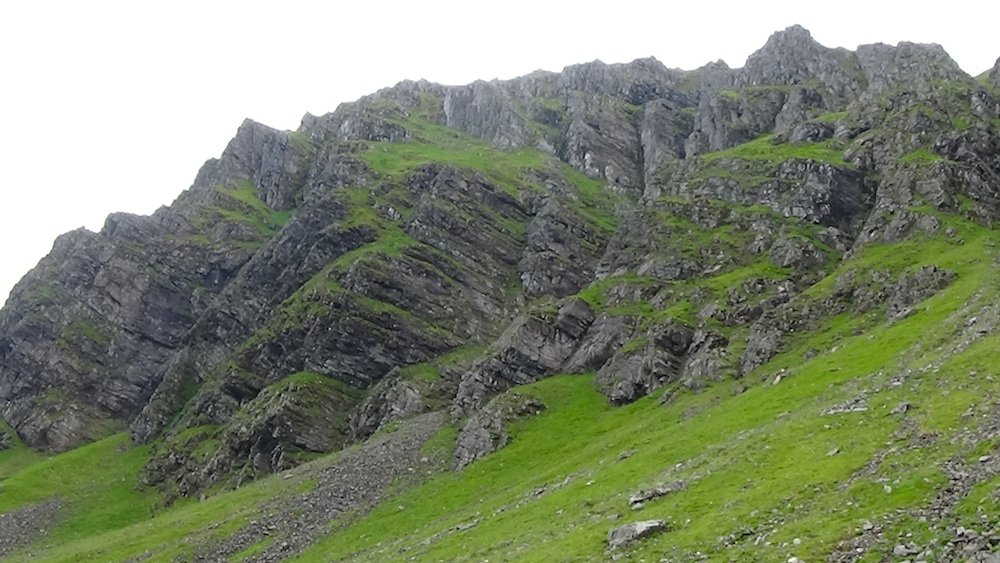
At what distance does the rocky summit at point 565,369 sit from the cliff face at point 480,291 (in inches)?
22.9

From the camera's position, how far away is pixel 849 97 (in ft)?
648

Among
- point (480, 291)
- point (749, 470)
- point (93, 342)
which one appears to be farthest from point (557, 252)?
point (749, 470)

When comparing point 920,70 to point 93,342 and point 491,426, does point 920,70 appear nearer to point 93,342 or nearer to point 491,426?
point 491,426

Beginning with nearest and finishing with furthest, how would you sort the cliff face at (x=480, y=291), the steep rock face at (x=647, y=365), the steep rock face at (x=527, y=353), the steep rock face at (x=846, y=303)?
the steep rock face at (x=846, y=303) → the steep rock face at (x=647, y=365) → the cliff face at (x=480, y=291) → the steep rock face at (x=527, y=353)

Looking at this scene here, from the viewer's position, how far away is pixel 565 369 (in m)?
114

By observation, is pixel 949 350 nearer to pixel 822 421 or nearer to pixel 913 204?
pixel 822 421

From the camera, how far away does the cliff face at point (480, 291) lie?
361ft

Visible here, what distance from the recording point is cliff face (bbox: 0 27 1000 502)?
4331 inches

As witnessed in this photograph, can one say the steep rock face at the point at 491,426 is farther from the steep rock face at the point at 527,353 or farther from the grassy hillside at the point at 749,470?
the steep rock face at the point at 527,353

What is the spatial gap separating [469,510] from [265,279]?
121639 millimetres

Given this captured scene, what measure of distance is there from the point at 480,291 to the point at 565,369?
144 ft

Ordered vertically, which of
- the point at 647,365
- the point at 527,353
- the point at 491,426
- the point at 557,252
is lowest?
the point at 491,426

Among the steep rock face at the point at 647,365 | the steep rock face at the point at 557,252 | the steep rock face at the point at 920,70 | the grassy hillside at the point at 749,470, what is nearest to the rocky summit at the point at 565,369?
the grassy hillside at the point at 749,470

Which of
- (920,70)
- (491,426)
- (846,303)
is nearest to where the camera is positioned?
(846,303)
